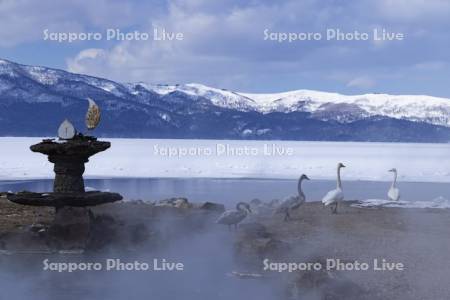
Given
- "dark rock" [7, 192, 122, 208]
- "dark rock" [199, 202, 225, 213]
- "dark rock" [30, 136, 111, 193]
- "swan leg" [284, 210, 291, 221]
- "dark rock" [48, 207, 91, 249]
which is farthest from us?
"dark rock" [199, 202, 225, 213]

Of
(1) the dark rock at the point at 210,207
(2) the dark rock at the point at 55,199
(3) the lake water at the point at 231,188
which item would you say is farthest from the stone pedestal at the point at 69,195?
(3) the lake water at the point at 231,188

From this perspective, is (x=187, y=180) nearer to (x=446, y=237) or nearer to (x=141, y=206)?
(x=141, y=206)

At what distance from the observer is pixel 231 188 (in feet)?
118

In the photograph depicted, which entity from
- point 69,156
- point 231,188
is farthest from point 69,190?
point 231,188

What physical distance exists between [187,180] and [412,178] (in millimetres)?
13432

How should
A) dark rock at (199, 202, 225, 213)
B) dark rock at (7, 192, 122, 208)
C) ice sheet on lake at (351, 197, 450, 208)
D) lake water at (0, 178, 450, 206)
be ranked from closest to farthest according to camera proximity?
dark rock at (7, 192, 122, 208)
dark rock at (199, 202, 225, 213)
ice sheet on lake at (351, 197, 450, 208)
lake water at (0, 178, 450, 206)

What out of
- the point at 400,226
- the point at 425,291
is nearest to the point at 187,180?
the point at 400,226

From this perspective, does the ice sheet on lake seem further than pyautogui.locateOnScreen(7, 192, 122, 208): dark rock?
Yes

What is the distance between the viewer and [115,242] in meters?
17.2

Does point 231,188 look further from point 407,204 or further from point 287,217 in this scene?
point 287,217

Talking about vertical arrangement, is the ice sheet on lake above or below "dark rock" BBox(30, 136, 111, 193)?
below

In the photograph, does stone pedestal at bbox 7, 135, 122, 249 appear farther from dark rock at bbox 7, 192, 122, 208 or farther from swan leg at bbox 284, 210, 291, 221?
swan leg at bbox 284, 210, 291, 221

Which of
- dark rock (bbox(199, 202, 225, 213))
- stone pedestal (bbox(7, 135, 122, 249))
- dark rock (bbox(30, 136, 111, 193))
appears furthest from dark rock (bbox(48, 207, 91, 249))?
dark rock (bbox(199, 202, 225, 213))

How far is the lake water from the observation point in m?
31.2
